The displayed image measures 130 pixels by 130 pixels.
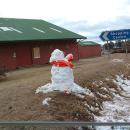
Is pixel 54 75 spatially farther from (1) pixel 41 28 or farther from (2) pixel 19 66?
(1) pixel 41 28

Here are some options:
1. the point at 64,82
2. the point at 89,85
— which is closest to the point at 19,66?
the point at 89,85

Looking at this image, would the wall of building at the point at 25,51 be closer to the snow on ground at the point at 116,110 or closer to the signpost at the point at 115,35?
the signpost at the point at 115,35

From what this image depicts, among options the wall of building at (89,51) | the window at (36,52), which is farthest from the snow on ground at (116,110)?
the wall of building at (89,51)

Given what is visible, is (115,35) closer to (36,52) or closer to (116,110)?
(116,110)

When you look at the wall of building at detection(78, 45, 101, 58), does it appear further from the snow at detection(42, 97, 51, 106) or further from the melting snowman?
the snow at detection(42, 97, 51, 106)

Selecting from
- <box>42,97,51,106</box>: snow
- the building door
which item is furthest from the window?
<box>42,97,51,106</box>: snow

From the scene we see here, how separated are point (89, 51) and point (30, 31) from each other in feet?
75.5

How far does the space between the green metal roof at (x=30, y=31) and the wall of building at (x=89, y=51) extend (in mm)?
11890

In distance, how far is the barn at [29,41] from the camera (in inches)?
1537

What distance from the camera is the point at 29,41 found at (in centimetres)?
4166

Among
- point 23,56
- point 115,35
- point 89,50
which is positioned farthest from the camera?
point 89,50

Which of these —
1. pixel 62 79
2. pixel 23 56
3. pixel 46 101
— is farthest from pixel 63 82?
pixel 23 56

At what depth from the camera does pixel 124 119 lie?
1252 centimetres

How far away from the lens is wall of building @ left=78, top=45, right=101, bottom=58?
63.5m
